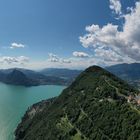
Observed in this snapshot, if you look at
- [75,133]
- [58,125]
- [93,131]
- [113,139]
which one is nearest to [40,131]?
[58,125]

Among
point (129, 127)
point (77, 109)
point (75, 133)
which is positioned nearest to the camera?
point (129, 127)

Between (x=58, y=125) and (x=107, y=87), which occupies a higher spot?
(x=107, y=87)

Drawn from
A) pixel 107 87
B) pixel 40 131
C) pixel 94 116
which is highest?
pixel 107 87

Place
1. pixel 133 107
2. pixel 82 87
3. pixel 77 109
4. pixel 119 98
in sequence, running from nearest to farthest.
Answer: pixel 133 107 → pixel 119 98 → pixel 77 109 → pixel 82 87

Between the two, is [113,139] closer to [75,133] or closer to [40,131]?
[75,133]

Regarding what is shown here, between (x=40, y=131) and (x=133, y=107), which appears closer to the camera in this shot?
(x=133, y=107)

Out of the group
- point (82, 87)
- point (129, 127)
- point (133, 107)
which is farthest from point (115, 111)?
point (82, 87)

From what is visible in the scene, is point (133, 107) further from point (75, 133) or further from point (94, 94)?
point (94, 94)
